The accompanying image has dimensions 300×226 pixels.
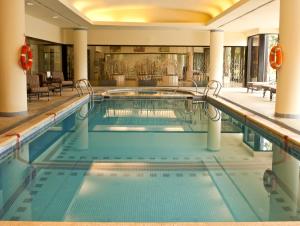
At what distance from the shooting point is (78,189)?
4.98 meters

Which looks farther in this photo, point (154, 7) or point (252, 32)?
point (252, 32)

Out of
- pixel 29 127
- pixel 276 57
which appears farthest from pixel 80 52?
pixel 29 127

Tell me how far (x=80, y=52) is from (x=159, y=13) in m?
4.26

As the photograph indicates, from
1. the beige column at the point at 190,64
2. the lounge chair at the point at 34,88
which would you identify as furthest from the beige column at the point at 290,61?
the beige column at the point at 190,64

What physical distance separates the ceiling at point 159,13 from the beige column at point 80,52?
0.73 metres

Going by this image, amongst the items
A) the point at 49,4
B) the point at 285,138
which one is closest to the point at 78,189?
the point at 285,138

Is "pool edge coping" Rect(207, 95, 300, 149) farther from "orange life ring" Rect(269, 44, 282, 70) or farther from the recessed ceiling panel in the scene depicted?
the recessed ceiling panel

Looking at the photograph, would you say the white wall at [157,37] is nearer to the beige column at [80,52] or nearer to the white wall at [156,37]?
the white wall at [156,37]

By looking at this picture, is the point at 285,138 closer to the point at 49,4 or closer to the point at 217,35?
the point at 49,4

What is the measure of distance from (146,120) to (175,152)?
368 cm

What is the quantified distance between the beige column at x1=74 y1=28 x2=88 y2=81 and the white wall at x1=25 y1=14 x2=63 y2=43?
1.07m

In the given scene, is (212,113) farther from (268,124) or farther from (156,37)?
(156,37)

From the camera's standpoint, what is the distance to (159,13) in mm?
19578

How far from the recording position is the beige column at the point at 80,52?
62.8ft
